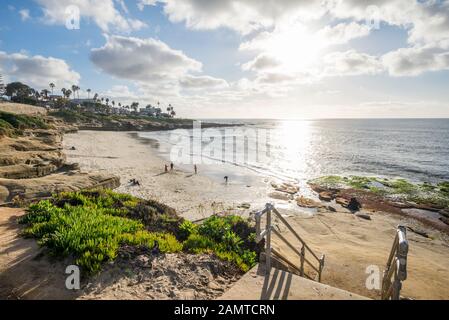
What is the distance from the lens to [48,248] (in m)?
5.93

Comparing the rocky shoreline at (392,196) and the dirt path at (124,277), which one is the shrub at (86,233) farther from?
the rocky shoreline at (392,196)

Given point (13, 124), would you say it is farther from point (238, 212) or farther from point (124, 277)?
point (124, 277)

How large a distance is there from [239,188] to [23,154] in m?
18.5

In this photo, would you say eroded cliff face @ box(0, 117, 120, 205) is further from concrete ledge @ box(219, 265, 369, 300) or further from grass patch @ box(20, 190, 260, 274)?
concrete ledge @ box(219, 265, 369, 300)

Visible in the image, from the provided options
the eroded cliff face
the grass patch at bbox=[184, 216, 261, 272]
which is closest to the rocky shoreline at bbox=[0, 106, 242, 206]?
the eroded cliff face

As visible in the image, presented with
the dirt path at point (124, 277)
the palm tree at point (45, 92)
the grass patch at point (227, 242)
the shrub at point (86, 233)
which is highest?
→ the palm tree at point (45, 92)

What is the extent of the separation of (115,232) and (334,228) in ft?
48.8

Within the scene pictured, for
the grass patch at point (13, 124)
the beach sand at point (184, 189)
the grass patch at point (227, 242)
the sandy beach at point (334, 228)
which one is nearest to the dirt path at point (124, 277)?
the grass patch at point (227, 242)

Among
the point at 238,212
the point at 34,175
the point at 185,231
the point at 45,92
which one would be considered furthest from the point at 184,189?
the point at 45,92

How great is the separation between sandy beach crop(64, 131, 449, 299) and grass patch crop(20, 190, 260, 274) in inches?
174

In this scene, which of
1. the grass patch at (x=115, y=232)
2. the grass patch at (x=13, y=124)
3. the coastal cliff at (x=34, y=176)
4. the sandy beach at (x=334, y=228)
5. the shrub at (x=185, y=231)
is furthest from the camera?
the grass patch at (x=13, y=124)

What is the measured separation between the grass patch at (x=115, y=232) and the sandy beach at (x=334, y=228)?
4411mm

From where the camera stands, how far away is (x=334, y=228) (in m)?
16.7

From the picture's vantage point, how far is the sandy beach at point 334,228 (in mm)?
10133
